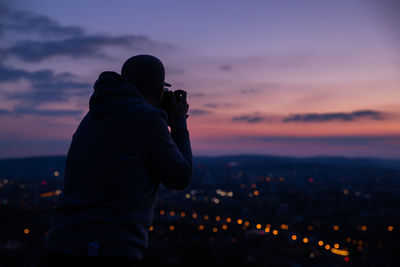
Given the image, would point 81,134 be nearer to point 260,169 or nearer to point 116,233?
point 116,233

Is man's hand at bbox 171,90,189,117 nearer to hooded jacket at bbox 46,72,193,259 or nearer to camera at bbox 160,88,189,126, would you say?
camera at bbox 160,88,189,126

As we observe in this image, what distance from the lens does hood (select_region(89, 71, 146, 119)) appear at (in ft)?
3.41

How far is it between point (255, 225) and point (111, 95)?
21.6m

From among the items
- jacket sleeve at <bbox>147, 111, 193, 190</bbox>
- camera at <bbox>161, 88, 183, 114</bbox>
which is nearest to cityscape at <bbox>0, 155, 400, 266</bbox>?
camera at <bbox>161, 88, 183, 114</bbox>

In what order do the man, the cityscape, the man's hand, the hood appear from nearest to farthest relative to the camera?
the man → the hood → the man's hand → the cityscape

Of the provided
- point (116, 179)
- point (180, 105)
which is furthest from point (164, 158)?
point (180, 105)

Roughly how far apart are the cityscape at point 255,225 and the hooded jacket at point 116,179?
6.50 meters

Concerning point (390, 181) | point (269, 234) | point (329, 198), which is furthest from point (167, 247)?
point (390, 181)

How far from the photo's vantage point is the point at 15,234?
16.0 meters

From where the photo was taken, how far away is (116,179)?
956 mm

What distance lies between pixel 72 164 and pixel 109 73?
339 mm

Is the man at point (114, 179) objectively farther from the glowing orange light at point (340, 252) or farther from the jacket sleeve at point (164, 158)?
the glowing orange light at point (340, 252)

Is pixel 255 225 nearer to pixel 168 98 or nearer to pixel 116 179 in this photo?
pixel 168 98

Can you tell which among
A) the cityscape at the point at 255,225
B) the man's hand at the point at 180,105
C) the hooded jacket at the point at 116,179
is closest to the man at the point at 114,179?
the hooded jacket at the point at 116,179
